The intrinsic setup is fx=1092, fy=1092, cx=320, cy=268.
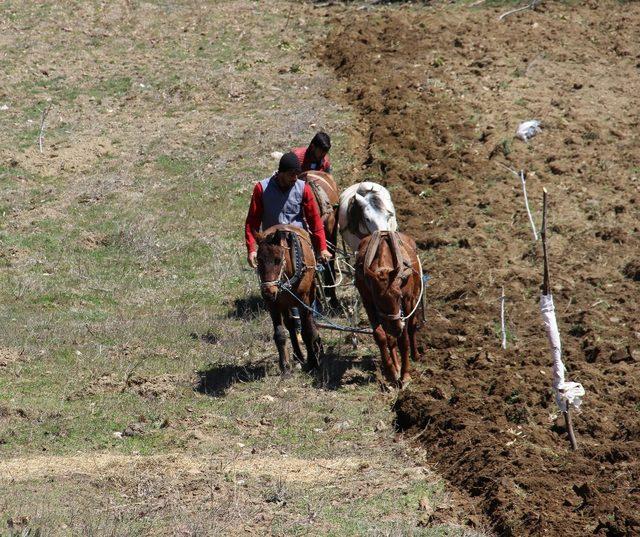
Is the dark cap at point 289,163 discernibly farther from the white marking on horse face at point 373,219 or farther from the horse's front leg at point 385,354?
the horse's front leg at point 385,354

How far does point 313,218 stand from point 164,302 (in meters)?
4.27

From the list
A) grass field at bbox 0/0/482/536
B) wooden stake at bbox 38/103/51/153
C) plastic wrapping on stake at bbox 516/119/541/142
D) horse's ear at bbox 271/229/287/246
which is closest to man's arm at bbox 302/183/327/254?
horse's ear at bbox 271/229/287/246

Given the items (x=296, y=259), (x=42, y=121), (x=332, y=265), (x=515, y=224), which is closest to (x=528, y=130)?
(x=515, y=224)

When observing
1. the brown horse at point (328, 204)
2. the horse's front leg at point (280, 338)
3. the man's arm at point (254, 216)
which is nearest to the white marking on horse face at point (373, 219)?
the brown horse at point (328, 204)

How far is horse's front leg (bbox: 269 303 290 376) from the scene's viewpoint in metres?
11.3

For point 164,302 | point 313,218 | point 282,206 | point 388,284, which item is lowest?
point 164,302

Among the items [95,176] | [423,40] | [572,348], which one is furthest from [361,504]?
[423,40]

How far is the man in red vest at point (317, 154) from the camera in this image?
1353 cm

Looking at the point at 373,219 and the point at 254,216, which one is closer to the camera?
the point at 254,216

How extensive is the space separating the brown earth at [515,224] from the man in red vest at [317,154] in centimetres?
210

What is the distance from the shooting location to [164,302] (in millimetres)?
15219

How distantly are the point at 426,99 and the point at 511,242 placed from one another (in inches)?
261

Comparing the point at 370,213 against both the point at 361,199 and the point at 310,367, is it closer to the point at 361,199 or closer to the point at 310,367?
the point at 361,199

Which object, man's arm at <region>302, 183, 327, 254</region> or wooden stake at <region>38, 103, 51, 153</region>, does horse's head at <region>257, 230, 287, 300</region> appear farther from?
wooden stake at <region>38, 103, 51, 153</region>
